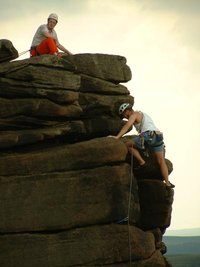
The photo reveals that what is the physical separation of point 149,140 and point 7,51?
346 inches

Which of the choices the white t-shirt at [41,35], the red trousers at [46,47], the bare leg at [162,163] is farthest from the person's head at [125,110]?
the white t-shirt at [41,35]

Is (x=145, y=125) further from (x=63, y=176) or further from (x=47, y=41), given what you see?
(x=47, y=41)

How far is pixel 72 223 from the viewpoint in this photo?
2259 cm

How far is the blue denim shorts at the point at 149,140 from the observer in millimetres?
24234

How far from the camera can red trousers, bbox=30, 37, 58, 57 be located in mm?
25422

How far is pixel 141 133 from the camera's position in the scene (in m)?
24.3

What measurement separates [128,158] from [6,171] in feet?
21.3

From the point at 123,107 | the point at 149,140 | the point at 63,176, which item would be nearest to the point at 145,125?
the point at 149,140

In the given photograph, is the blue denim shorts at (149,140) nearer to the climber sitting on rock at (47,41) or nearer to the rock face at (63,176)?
the rock face at (63,176)

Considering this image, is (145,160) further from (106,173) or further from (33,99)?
(33,99)

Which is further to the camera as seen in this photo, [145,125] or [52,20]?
[52,20]

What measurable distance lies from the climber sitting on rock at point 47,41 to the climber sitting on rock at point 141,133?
190 inches

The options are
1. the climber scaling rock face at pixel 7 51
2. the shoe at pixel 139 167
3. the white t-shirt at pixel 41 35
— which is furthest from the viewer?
the shoe at pixel 139 167

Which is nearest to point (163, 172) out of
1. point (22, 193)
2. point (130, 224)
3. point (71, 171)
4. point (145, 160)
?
point (145, 160)
